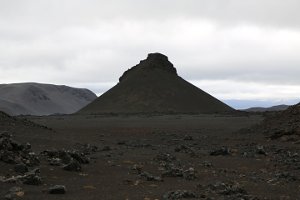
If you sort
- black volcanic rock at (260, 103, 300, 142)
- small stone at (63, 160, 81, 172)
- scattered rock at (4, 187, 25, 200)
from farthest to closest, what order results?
black volcanic rock at (260, 103, 300, 142) < small stone at (63, 160, 81, 172) < scattered rock at (4, 187, 25, 200)

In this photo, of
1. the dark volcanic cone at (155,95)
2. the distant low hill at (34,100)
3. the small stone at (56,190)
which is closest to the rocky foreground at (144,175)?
the small stone at (56,190)

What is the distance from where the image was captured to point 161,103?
97500 millimetres

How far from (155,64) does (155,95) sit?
14699mm

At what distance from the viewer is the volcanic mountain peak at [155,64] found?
113 metres

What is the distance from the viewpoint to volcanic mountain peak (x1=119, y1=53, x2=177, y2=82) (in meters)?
113

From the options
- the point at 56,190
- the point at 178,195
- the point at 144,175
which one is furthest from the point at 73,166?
the point at 178,195

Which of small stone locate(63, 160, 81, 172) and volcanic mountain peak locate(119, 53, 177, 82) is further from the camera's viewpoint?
volcanic mountain peak locate(119, 53, 177, 82)

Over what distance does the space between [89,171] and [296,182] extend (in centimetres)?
593

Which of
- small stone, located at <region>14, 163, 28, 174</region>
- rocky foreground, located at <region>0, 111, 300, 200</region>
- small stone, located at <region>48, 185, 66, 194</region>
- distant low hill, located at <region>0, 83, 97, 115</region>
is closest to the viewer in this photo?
small stone, located at <region>48, 185, 66, 194</region>

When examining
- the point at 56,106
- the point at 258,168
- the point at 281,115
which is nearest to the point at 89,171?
the point at 258,168

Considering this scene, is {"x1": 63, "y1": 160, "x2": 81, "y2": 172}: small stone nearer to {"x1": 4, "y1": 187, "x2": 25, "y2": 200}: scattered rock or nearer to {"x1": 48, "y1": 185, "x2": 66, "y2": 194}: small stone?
{"x1": 48, "y1": 185, "x2": 66, "y2": 194}: small stone

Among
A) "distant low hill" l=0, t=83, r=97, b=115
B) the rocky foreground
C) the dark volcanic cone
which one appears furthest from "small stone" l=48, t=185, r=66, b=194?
"distant low hill" l=0, t=83, r=97, b=115

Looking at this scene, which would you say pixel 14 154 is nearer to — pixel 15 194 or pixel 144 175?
pixel 144 175

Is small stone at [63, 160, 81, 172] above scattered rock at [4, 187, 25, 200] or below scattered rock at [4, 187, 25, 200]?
above
